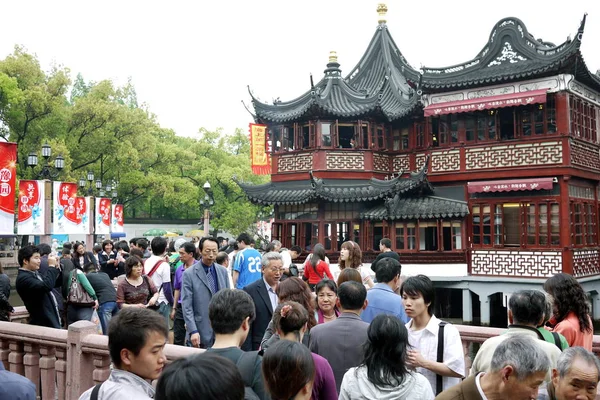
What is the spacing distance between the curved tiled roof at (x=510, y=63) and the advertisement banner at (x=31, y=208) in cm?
1378

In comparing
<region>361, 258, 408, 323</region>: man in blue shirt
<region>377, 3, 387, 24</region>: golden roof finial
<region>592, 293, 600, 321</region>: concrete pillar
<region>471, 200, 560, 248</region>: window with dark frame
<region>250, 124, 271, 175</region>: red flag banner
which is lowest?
<region>592, 293, 600, 321</region>: concrete pillar

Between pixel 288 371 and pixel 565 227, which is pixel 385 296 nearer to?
pixel 288 371

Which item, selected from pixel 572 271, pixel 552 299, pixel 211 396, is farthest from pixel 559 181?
pixel 211 396

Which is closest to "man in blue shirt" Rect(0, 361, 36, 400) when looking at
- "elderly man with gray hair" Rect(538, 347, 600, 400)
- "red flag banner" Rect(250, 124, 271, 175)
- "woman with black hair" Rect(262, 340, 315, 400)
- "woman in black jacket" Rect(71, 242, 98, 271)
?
"woman with black hair" Rect(262, 340, 315, 400)

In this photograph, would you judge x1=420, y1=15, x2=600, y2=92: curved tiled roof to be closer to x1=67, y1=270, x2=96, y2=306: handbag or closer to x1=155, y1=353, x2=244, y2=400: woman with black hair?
x1=67, y1=270, x2=96, y2=306: handbag

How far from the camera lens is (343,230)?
74.9 feet

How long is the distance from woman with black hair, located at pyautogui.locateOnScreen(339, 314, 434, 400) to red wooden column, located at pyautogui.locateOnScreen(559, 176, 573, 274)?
55.4ft

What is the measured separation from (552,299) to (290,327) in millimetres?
2176

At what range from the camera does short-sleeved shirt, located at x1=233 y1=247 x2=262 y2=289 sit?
8375 millimetres

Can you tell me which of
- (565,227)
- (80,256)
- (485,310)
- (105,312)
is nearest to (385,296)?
(105,312)

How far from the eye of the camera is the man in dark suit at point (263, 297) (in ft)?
20.0

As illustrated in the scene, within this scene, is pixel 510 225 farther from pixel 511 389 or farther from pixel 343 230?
pixel 511 389

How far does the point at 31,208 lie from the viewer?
18.8m

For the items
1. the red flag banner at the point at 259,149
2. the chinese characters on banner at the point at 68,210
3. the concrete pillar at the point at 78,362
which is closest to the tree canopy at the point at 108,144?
the chinese characters on banner at the point at 68,210
